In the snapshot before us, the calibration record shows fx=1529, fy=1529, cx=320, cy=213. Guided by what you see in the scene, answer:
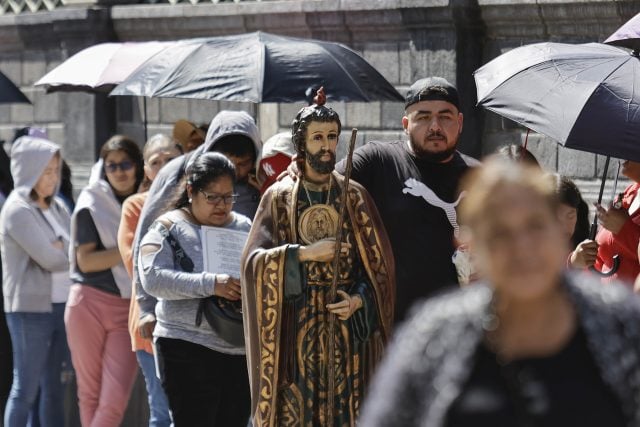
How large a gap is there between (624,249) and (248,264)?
159cm

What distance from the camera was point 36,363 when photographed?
8.09 metres

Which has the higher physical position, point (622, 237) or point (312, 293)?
point (622, 237)

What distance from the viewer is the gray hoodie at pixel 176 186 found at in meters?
6.95

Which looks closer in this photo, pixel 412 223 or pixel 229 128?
pixel 412 223

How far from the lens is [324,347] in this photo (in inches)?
232

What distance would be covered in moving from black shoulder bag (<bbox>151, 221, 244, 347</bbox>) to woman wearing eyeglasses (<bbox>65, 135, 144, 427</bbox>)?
1299mm

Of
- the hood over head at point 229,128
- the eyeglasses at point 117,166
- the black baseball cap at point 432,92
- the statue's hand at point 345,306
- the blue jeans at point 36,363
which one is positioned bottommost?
the blue jeans at point 36,363

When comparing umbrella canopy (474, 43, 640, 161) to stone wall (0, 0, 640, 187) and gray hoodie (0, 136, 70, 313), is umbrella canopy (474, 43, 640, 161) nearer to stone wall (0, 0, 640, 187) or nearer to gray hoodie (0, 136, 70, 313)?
gray hoodie (0, 136, 70, 313)

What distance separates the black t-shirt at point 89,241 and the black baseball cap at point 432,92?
2.05 meters

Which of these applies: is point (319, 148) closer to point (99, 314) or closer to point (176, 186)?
point (176, 186)

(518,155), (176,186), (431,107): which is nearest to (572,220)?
(518,155)

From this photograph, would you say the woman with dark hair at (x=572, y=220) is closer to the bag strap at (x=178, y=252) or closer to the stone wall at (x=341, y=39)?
the bag strap at (x=178, y=252)

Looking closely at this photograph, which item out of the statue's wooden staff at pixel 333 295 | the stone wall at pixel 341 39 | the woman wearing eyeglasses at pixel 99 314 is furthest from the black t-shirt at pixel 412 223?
the stone wall at pixel 341 39

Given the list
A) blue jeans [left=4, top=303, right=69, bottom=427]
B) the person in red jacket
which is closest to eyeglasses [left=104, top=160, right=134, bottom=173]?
blue jeans [left=4, top=303, right=69, bottom=427]
